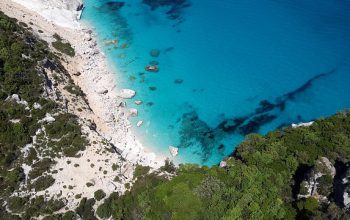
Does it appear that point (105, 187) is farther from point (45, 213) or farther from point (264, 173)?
point (264, 173)

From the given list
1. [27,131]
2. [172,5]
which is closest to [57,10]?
[172,5]

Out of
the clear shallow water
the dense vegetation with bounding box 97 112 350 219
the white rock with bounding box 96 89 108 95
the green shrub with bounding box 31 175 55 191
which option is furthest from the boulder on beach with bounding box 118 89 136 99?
the green shrub with bounding box 31 175 55 191

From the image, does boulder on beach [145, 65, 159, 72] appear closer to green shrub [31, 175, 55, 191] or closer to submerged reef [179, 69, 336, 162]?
submerged reef [179, 69, 336, 162]

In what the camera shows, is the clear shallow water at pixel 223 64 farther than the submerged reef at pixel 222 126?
Yes

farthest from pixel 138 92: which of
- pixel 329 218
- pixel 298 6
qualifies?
pixel 298 6

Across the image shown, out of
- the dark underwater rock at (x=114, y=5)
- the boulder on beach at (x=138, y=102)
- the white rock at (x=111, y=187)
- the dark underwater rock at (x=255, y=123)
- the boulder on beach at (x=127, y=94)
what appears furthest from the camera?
the dark underwater rock at (x=114, y=5)

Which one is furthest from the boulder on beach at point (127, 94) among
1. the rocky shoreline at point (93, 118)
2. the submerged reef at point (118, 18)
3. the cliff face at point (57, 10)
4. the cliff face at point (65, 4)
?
the cliff face at point (65, 4)

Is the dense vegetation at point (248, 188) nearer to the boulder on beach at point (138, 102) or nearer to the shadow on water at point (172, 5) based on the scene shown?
the boulder on beach at point (138, 102)
